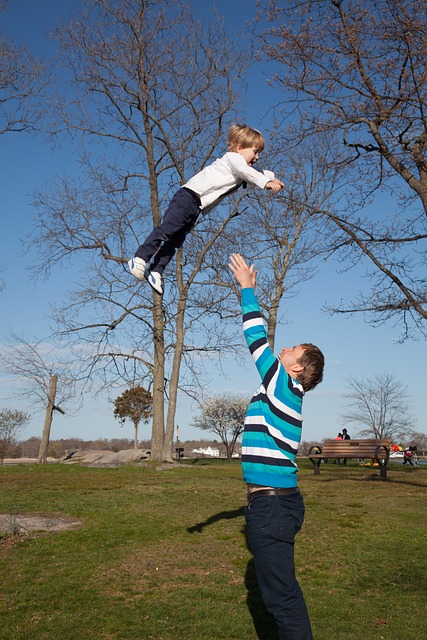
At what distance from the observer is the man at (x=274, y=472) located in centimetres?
356

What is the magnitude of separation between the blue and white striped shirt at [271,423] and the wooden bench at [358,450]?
11.1 meters

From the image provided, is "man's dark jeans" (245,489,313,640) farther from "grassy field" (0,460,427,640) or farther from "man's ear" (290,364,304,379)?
"grassy field" (0,460,427,640)

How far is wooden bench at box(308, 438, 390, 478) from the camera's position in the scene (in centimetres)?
1448

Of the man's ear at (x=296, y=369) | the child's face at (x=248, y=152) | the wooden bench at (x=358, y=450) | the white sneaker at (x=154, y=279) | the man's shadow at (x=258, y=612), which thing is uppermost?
the child's face at (x=248, y=152)

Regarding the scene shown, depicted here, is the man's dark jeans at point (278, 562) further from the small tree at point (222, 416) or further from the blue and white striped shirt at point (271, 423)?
the small tree at point (222, 416)

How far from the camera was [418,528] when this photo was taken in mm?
8359

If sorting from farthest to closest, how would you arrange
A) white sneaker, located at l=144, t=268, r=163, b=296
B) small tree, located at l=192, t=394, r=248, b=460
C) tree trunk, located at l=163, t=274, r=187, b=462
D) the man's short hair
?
1. small tree, located at l=192, t=394, r=248, b=460
2. tree trunk, located at l=163, t=274, r=187, b=462
3. white sneaker, located at l=144, t=268, r=163, b=296
4. the man's short hair

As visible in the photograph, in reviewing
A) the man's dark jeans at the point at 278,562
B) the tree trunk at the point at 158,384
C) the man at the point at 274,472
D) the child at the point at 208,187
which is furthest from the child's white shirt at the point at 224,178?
the tree trunk at the point at 158,384

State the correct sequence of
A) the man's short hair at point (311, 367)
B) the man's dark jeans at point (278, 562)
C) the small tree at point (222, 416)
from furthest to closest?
the small tree at point (222, 416) → the man's short hair at point (311, 367) → the man's dark jeans at point (278, 562)

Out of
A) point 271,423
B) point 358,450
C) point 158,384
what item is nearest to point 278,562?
point 271,423

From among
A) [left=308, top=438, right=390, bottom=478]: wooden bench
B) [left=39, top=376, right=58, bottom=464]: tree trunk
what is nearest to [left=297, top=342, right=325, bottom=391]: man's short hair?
[left=308, top=438, right=390, bottom=478]: wooden bench

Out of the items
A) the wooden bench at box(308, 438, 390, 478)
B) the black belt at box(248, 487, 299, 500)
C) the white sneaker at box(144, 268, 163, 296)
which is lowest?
the black belt at box(248, 487, 299, 500)

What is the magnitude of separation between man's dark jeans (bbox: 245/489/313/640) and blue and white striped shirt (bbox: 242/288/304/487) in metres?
0.14

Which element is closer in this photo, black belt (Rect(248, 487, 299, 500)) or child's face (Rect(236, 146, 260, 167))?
black belt (Rect(248, 487, 299, 500))
